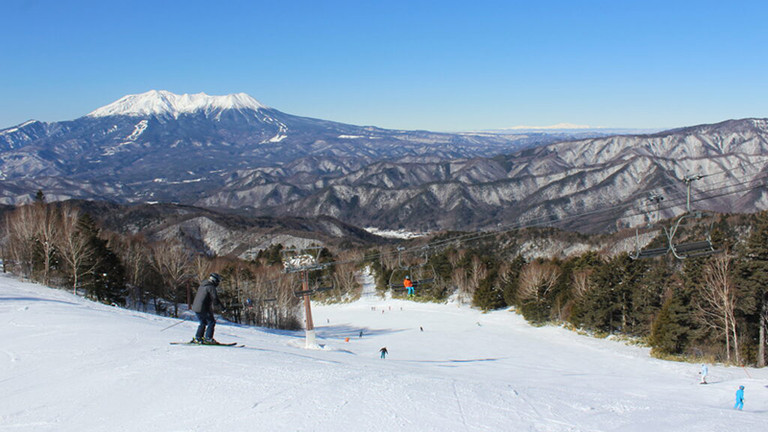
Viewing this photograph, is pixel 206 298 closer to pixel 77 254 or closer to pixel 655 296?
pixel 77 254

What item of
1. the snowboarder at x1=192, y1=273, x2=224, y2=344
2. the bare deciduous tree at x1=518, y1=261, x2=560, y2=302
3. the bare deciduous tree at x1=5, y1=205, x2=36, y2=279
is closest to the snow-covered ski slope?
the snowboarder at x1=192, y1=273, x2=224, y2=344

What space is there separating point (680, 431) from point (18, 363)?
13258 mm

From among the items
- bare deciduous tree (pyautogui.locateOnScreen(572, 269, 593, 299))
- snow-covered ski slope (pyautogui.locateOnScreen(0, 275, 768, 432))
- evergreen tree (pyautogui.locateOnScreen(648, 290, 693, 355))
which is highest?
bare deciduous tree (pyautogui.locateOnScreen(572, 269, 593, 299))

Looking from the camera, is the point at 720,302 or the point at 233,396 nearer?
the point at 233,396

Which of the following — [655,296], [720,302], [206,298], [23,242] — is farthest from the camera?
[23,242]

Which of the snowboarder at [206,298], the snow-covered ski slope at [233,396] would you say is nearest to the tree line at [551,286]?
the snowboarder at [206,298]

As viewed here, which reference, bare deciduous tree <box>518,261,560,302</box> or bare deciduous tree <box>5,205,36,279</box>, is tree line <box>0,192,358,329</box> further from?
bare deciduous tree <box>518,261,560,302</box>

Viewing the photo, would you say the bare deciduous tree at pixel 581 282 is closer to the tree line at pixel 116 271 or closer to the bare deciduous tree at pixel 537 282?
the bare deciduous tree at pixel 537 282

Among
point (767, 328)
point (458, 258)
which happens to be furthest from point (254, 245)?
point (767, 328)

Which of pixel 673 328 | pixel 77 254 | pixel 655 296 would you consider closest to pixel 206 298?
pixel 77 254

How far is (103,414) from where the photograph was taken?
27.3 feet

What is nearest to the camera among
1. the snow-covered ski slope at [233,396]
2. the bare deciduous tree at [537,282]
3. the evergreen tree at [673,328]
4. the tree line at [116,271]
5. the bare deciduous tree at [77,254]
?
the snow-covered ski slope at [233,396]

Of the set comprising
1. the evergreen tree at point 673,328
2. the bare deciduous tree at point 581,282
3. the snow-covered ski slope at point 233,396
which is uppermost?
the bare deciduous tree at point 581,282

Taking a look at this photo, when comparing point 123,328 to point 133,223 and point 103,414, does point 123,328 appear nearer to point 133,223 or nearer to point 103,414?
point 103,414
